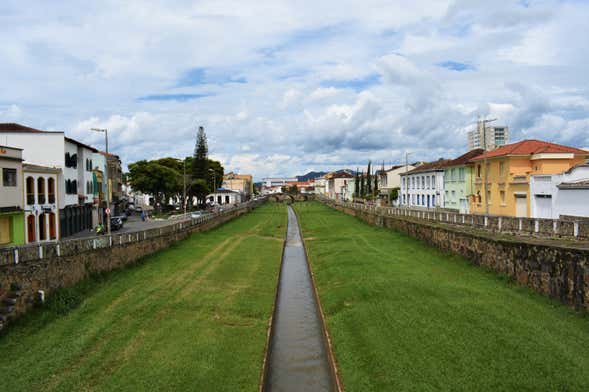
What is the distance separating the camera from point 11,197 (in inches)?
1204

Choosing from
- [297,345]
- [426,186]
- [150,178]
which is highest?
[150,178]

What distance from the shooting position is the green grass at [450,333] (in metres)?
11.2

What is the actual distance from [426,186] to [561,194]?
118 ft

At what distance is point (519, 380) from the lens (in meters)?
10.8

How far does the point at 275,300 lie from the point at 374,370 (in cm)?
999

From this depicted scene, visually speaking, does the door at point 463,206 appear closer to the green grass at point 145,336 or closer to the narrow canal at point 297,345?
the narrow canal at point 297,345

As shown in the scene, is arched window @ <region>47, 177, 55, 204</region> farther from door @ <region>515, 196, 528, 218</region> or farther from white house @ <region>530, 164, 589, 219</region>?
door @ <region>515, 196, 528, 218</region>

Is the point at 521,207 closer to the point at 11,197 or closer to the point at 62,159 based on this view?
the point at 11,197

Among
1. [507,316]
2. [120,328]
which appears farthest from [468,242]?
[120,328]

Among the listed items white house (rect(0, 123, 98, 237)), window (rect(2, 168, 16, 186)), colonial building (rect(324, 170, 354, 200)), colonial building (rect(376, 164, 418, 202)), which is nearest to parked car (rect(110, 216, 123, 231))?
white house (rect(0, 123, 98, 237))

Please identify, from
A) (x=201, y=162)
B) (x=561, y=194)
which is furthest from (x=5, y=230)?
(x=201, y=162)

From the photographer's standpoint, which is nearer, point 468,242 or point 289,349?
point 289,349

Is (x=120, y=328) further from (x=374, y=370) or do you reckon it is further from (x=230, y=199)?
(x=230, y=199)

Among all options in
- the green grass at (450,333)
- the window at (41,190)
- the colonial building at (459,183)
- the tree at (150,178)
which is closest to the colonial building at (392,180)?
the colonial building at (459,183)
